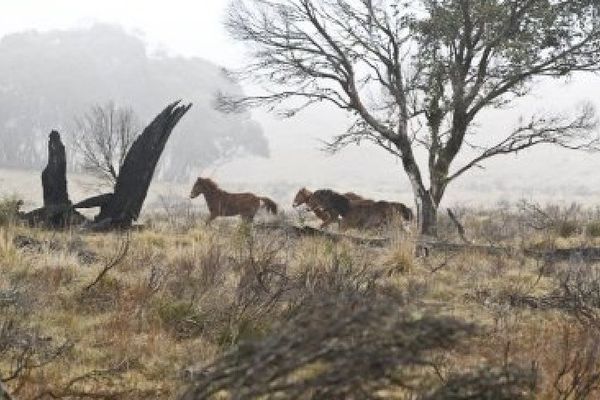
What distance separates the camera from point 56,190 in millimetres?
11852

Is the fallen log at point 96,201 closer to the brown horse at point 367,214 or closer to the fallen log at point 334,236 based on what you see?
the fallen log at point 334,236

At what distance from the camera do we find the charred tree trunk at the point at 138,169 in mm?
12000

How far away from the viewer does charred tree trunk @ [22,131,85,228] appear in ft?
38.2

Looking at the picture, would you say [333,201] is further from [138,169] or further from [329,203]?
[138,169]

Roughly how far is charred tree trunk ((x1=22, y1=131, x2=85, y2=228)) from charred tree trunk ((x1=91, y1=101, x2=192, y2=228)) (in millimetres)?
579

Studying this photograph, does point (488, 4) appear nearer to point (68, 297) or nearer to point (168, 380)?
point (68, 297)

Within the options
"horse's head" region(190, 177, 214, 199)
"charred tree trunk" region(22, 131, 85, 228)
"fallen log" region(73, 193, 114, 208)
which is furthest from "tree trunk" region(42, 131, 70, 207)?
"horse's head" region(190, 177, 214, 199)

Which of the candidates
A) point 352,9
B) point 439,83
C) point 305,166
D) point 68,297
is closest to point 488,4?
point 439,83

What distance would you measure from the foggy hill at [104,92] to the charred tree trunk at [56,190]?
65.3 m

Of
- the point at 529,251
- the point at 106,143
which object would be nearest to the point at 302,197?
the point at 529,251

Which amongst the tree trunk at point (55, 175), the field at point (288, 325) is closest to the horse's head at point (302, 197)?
the tree trunk at point (55, 175)

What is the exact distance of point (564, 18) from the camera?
51.7 ft

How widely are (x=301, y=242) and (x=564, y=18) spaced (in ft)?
30.6

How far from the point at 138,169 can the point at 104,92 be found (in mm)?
91666
